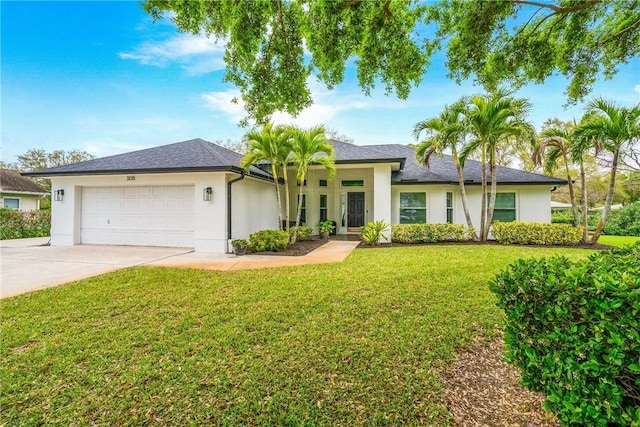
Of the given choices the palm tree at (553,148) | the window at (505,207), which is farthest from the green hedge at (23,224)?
the palm tree at (553,148)

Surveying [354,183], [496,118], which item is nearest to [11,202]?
[354,183]

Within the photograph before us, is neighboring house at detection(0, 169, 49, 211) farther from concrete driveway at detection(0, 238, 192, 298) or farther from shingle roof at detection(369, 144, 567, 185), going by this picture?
shingle roof at detection(369, 144, 567, 185)

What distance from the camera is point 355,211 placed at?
15609 millimetres

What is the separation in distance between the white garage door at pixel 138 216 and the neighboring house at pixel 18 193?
13.1 m

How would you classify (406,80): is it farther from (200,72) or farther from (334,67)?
(200,72)

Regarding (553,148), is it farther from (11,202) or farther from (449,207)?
(11,202)

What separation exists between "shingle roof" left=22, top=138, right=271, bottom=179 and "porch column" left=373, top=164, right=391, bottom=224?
4.85m

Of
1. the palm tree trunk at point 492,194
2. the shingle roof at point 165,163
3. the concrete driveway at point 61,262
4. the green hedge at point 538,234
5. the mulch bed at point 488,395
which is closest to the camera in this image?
the mulch bed at point 488,395

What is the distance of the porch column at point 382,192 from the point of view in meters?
11.9

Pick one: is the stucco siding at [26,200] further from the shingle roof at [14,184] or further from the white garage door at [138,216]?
the white garage door at [138,216]

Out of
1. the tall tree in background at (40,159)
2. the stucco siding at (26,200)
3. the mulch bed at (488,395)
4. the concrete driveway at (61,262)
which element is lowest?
the mulch bed at (488,395)

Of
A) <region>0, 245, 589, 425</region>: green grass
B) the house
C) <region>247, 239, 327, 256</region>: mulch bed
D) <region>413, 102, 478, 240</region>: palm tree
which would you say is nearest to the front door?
the house

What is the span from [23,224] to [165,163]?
11233mm

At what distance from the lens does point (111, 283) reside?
19.2ft
